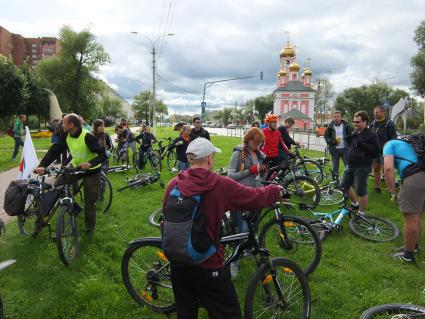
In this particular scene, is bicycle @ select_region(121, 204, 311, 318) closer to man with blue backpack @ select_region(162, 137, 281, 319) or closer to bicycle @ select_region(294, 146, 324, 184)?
man with blue backpack @ select_region(162, 137, 281, 319)

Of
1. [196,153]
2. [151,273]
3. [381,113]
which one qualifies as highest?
[381,113]

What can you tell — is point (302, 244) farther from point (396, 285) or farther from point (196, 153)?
point (196, 153)

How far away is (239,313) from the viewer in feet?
8.32

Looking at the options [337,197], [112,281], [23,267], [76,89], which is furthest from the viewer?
[76,89]

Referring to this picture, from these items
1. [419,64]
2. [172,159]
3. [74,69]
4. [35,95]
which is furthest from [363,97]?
[172,159]

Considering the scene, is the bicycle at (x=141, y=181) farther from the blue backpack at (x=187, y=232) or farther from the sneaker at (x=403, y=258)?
the blue backpack at (x=187, y=232)

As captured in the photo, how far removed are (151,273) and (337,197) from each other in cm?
543

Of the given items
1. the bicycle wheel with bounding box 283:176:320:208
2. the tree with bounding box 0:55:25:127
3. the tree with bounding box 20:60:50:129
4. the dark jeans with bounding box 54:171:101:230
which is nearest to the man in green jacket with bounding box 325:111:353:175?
the bicycle wheel with bounding box 283:176:320:208

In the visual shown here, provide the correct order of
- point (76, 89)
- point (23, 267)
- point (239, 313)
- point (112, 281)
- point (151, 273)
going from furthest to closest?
point (76, 89), point (23, 267), point (112, 281), point (151, 273), point (239, 313)

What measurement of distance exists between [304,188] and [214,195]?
5.14 m

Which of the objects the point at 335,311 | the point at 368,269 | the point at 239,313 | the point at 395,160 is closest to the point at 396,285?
the point at 368,269

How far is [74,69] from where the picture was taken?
47438 millimetres

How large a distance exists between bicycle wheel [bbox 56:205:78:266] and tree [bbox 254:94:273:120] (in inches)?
3975

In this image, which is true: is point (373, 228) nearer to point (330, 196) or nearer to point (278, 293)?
point (330, 196)
